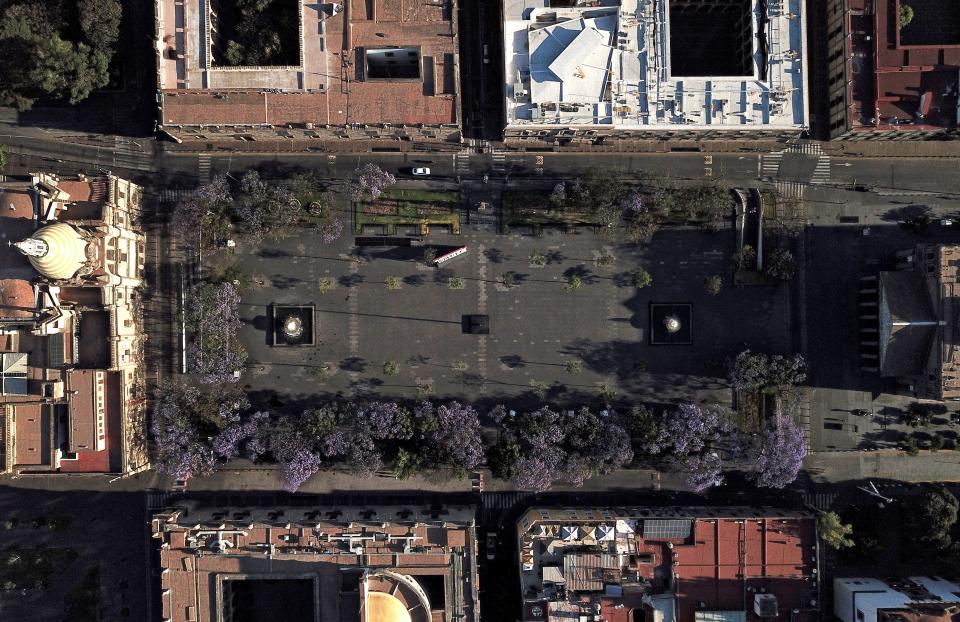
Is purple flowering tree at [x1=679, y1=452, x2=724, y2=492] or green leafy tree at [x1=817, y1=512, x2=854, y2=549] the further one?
purple flowering tree at [x1=679, y1=452, x2=724, y2=492]

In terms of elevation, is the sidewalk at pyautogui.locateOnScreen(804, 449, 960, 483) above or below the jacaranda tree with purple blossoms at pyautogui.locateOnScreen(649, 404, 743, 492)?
below

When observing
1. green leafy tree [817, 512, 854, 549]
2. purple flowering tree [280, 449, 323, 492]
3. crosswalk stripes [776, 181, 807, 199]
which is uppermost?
crosswalk stripes [776, 181, 807, 199]

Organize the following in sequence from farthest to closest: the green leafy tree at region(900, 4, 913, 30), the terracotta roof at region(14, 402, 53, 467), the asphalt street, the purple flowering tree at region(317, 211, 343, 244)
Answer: the asphalt street < the purple flowering tree at region(317, 211, 343, 244) < the green leafy tree at region(900, 4, 913, 30) < the terracotta roof at region(14, 402, 53, 467)

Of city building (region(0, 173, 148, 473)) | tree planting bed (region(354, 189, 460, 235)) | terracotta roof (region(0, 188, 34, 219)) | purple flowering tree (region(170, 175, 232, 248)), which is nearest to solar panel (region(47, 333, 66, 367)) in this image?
city building (region(0, 173, 148, 473))

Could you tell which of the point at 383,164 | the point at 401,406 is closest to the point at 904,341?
the point at 401,406

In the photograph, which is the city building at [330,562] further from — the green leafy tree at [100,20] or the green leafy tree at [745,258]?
the green leafy tree at [100,20]

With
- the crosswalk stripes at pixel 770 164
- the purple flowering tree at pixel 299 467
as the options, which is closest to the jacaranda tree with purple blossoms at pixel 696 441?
the crosswalk stripes at pixel 770 164

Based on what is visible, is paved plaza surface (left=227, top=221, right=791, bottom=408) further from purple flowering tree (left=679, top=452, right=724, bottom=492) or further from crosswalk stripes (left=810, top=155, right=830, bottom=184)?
crosswalk stripes (left=810, top=155, right=830, bottom=184)

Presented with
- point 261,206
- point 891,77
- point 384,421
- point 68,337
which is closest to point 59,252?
point 68,337
